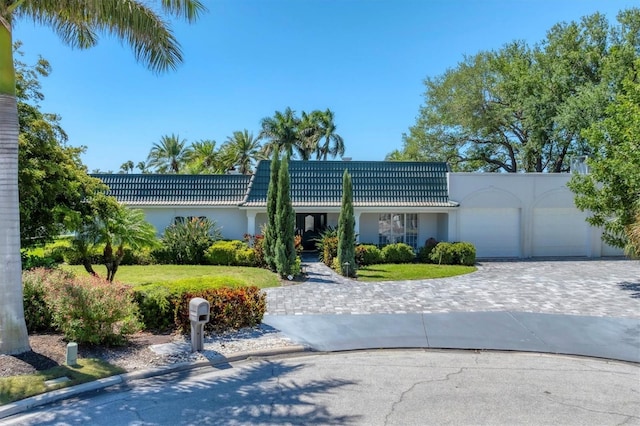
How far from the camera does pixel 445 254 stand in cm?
1880

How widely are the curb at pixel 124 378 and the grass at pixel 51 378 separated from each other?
107mm

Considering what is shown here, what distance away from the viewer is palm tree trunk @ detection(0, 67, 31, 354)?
6.41 metres

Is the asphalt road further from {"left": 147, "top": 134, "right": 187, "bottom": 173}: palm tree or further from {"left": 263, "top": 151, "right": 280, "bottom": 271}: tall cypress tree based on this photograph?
{"left": 147, "top": 134, "right": 187, "bottom": 173}: palm tree

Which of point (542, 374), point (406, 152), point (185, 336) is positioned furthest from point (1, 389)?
point (406, 152)

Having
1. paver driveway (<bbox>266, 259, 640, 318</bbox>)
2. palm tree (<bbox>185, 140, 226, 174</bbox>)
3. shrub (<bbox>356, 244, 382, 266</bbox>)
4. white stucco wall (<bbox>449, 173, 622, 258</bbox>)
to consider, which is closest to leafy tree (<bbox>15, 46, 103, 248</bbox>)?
paver driveway (<bbox>266, 259, 640, 318</bbox>)

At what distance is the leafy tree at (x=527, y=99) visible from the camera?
23953 millimetres

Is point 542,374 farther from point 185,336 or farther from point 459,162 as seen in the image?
point 459,162

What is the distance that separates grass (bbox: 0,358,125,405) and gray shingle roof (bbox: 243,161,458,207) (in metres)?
13.8

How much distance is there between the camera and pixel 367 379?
6383 millimetres

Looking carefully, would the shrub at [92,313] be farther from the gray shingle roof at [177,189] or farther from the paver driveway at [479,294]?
the gray shingle roof at [177,189]

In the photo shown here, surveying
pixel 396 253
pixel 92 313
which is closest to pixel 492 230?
pixel 396 253

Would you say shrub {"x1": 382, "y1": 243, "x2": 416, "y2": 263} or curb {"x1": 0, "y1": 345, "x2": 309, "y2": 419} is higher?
shrub {"x1": 382, "y1": 243, "x2": 416, "y2": 263}

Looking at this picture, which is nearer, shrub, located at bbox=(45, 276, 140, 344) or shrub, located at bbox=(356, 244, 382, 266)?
shrub, located at bbox=(45, 276, 140, 344)

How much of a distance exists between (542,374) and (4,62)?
32.7ft
